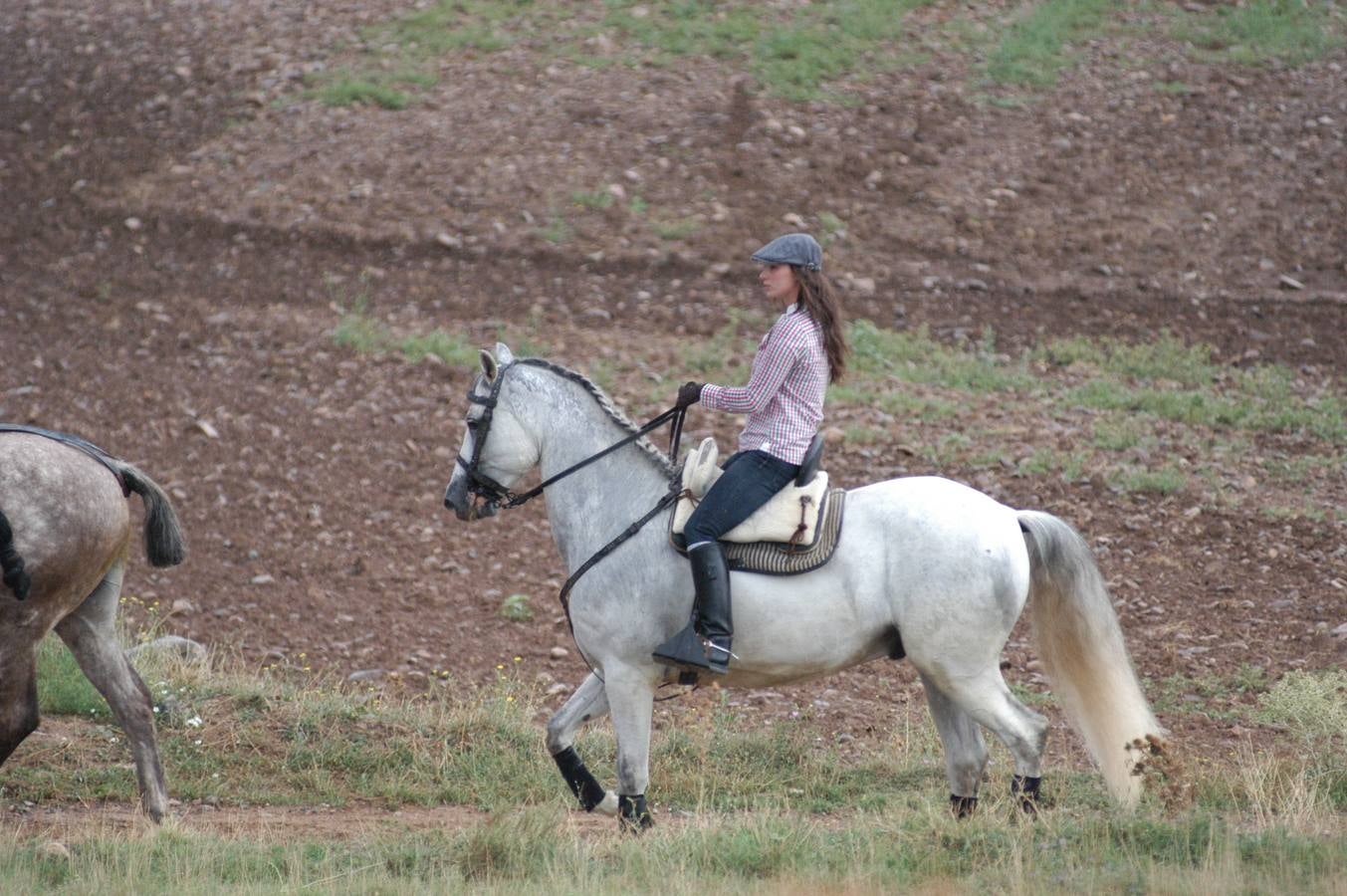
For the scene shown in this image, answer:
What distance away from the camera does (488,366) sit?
6.59 m

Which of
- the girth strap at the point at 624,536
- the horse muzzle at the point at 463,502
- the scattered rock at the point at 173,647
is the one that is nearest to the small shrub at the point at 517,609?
the scattered rock at the point at 173,647

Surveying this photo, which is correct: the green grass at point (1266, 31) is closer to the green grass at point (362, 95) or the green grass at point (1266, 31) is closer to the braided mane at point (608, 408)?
the green grass at point (362, 95)

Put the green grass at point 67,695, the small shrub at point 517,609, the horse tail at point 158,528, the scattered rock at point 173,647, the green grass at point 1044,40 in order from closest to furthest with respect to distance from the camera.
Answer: the horse tail at point 158,528
the green grass at point 67,695
the scattered rock at point 173,647
the small shrub at point 517,609
the green grass at point 1044,40

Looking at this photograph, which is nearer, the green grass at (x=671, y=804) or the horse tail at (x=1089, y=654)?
the green grass at (x=671, y=804)

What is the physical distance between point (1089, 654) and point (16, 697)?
4.98 meters

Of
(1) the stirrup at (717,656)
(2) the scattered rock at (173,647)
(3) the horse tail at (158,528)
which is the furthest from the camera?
(2) the scattered rock at (173,647)

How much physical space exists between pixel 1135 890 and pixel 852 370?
8875mm

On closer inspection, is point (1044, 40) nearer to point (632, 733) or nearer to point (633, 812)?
point (632, 733)

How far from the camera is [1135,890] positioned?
5.24 metres

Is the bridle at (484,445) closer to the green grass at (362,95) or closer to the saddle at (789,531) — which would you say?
the saddle at (789,531)

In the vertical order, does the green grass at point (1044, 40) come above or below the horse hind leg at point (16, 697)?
above

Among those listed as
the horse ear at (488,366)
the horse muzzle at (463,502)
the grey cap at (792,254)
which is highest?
the grey cap at (792,254)

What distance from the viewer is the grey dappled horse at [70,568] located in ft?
21.3

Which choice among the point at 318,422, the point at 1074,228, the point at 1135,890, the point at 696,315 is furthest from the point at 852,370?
the point at 1135,890
